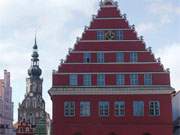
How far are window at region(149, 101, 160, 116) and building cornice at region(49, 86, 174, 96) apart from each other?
39.6 inches

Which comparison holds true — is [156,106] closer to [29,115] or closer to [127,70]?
[127,70]

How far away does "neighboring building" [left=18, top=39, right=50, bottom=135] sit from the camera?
399 ft

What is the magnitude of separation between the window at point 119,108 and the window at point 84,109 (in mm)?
2772

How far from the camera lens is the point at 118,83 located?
50.7m

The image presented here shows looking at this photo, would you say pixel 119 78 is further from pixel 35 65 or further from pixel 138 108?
pixel 35 65

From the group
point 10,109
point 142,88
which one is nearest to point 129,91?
point 142,88

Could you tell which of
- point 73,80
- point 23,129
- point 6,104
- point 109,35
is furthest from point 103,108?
point 6,104

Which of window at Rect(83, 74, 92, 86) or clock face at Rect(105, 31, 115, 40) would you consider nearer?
window at Rect(83, 74, 92, 86)

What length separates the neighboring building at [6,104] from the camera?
108 meters

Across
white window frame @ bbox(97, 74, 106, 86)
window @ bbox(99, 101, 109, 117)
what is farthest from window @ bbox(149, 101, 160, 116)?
white window frame @ bbox(97, 74, 106, 86)

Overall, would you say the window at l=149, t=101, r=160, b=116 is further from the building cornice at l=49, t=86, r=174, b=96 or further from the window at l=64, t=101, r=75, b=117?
the window at l=64, t=101, r=75, b=117

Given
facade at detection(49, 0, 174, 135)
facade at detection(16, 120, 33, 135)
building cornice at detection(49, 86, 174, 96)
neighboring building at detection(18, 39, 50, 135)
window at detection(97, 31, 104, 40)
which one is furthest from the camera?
neighboring building at detection(18, 39, 50, 135)

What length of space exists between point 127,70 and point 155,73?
2833 mm

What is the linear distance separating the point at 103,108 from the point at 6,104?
65.5 meters
